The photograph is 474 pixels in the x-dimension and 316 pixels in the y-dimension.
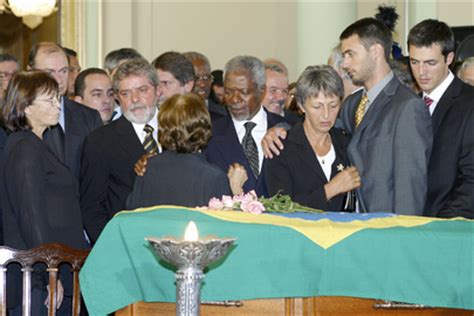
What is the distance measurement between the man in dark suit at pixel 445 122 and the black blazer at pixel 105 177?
1.84 meters

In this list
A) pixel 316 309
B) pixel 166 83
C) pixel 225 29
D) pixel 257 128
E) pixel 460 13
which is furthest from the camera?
pixel 460 13

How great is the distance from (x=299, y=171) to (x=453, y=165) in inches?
34.2

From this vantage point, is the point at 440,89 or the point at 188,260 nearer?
the point at 188,260

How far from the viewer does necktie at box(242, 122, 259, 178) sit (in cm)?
676

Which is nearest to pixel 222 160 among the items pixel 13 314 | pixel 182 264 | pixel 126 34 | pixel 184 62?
pixel 184 62

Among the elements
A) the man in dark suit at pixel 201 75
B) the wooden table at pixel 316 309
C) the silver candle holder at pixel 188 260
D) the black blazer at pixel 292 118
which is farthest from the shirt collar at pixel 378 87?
the silver candle holder at pixel 188 260

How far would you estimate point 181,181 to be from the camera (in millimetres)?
5527

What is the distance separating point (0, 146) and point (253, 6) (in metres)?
6.55

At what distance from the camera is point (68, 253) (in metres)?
5.13

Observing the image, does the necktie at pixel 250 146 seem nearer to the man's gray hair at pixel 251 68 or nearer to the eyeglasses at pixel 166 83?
the man's gray hair at pixel 251 68

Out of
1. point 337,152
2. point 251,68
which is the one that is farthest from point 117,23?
point 337,152

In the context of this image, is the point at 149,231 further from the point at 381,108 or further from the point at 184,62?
the point at 184,62

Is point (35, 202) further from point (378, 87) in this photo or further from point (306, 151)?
point (378, 87)

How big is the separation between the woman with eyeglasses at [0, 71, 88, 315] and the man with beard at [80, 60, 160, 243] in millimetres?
429
